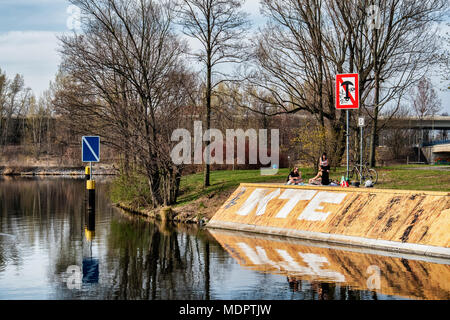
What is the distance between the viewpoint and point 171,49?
31.3 meters

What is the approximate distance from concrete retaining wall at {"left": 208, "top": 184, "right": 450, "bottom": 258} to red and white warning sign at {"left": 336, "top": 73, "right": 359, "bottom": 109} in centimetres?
372

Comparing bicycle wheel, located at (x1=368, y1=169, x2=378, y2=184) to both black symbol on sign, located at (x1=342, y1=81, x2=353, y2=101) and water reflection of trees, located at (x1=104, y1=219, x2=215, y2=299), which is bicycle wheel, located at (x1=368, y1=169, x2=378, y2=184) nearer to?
black symbol on sign, located at (x1=342, y1=81, x2=353, y2=101)

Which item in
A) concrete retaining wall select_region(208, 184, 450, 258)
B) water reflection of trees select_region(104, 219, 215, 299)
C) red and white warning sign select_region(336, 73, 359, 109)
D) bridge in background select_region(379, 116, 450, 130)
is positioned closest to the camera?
water reflection of trees select_region(104, 219, 215, 299)

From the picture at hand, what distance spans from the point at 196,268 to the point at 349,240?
5.74 meters

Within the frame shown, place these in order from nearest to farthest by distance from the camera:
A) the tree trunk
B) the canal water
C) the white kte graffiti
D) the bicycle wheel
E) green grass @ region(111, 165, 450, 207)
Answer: the canal water → the white kte graffiti → green grass @ region(111, 165, 450, 207) → the bicycle wheel → the tree trunk

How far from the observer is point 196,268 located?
1501cm

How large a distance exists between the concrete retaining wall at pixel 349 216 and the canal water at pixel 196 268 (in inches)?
34.1

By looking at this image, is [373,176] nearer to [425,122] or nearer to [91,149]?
[91,149]

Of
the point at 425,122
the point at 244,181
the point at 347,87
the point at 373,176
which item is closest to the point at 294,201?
the point at 347,87

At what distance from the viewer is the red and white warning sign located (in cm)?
2340

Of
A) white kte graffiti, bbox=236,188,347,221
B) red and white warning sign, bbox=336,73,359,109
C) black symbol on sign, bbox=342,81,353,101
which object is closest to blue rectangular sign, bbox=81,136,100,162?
white kte graffiti, bbox=236,188,347,221
